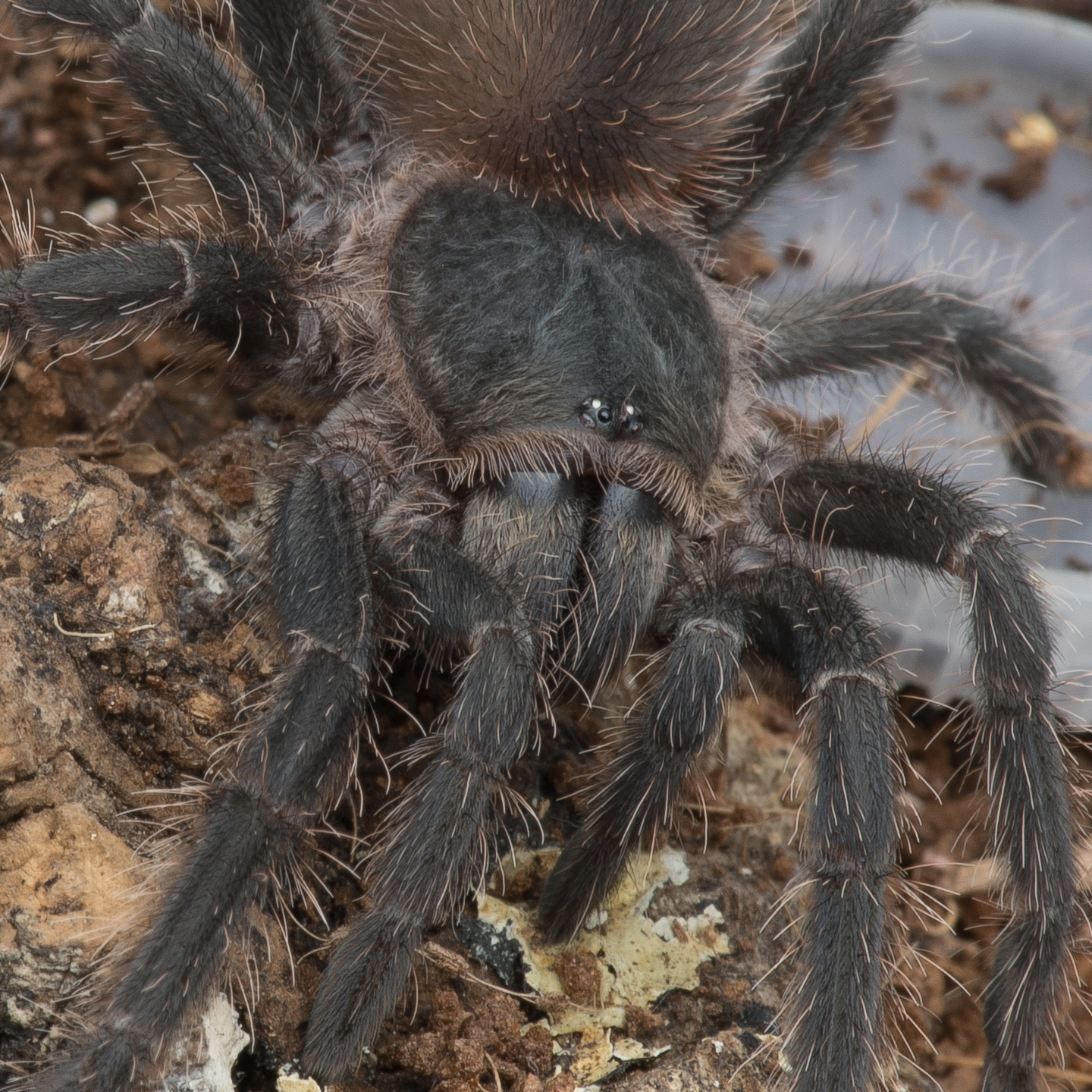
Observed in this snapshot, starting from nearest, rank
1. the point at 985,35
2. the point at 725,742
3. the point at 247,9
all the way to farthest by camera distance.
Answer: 1. the point at 247,9
2. the point at 725,742
3. the point at 985,35

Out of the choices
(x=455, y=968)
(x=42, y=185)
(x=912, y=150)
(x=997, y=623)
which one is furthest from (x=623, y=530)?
(x=912, y=150)

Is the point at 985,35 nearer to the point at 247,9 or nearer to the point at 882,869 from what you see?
the point at 247,9

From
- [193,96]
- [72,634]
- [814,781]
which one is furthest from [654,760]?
[193,96]

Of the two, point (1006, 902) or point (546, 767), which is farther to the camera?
point (546, 767)

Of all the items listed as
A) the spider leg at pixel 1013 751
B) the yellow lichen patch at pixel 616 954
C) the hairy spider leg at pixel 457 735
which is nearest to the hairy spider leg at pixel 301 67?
the hairy spider leg at pixel 457 735

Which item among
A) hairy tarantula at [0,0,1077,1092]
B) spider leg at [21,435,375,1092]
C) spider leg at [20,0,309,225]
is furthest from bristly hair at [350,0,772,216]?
spider leg at [21,435,375,1092]

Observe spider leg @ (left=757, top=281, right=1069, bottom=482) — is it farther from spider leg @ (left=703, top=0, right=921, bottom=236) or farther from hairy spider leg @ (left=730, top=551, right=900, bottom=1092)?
hairy spider leg @ (left=730, top=551, right=900, bottom=1092)
